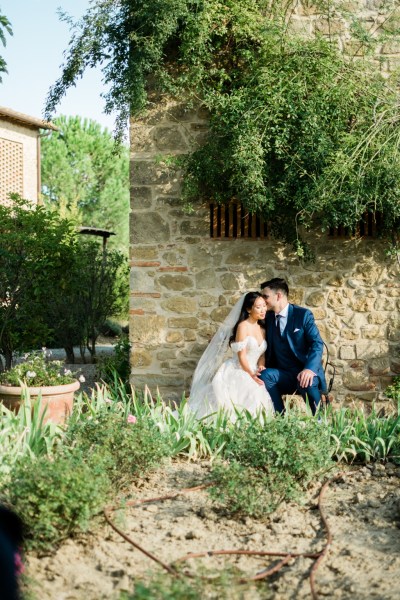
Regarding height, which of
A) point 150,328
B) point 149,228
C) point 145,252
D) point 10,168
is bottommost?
point 150,328

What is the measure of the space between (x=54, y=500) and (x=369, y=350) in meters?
4.35

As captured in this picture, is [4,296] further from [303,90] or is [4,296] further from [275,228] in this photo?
[303,90]

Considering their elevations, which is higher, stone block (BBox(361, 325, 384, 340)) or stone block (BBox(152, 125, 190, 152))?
stone block (BBox(152, 125, 190, 152))

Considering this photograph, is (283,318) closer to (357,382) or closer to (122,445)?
(357,382)

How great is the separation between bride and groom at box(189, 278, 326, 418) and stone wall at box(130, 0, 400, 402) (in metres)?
0.41

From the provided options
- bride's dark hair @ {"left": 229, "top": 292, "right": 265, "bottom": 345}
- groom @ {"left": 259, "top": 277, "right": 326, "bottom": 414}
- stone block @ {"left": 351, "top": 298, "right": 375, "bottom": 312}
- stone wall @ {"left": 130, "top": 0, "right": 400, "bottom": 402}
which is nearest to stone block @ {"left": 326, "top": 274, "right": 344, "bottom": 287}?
stone wall @ {"left": 130, "top": 0, "right": 400, "bottom": 402}

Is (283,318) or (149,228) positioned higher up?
(149,228)

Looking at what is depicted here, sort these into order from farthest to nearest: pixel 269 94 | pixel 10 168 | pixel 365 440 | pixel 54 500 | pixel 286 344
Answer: pixel 10 168
pixel 286 344
pixel 269 94
pixel 365 440
pixel 54 500

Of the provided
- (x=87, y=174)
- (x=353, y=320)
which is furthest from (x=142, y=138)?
(x=87, y=174)

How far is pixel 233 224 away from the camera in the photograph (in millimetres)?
7180

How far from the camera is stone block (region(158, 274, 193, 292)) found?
7.16 meters

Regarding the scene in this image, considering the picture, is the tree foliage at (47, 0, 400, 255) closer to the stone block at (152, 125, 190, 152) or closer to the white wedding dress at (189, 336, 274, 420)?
the stone block at (152, 125, 190, 152)

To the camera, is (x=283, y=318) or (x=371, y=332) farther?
(x=371, y=332)

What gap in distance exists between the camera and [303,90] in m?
6.48
